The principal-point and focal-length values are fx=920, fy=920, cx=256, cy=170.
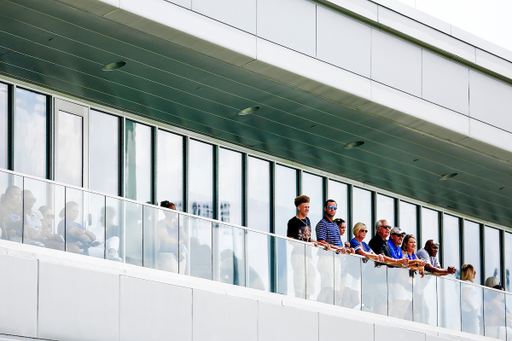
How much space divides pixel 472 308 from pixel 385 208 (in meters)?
6.28

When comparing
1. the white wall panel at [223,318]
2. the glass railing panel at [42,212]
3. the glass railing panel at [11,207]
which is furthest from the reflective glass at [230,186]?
the glass railing panel at [11,207]

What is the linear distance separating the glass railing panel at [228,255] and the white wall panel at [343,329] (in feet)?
6.05

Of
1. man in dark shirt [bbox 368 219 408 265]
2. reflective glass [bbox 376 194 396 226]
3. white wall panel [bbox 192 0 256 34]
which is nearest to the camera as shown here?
white wall panel [bbox 192 0 256 34]

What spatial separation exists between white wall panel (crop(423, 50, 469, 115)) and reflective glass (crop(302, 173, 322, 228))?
5.30 m

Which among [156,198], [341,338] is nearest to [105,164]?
[156,198]

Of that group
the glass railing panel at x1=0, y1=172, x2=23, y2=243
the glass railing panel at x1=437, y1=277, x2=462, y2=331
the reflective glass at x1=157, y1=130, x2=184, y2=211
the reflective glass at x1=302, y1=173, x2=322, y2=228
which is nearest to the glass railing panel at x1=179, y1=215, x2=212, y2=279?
the glass railing panel at x1=0, y1=172, x2=23, y2=243

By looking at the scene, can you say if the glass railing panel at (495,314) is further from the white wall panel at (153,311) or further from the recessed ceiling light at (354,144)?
the white wall panel at (153,311)

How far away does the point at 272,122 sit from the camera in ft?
63.1

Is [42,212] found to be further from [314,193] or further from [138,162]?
[314,193]

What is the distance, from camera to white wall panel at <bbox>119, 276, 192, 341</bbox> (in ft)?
44.8

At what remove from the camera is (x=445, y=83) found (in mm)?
19125

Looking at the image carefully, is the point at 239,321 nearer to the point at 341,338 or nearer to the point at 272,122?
the point at 341,338

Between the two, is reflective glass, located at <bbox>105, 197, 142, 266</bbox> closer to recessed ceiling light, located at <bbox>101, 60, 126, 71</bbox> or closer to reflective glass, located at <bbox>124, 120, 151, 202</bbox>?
recessed ceiling light, located at <bbox>101, 60, 126, 71</bbox>

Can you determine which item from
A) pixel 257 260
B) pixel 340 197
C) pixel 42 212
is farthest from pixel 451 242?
pixel 42 212
